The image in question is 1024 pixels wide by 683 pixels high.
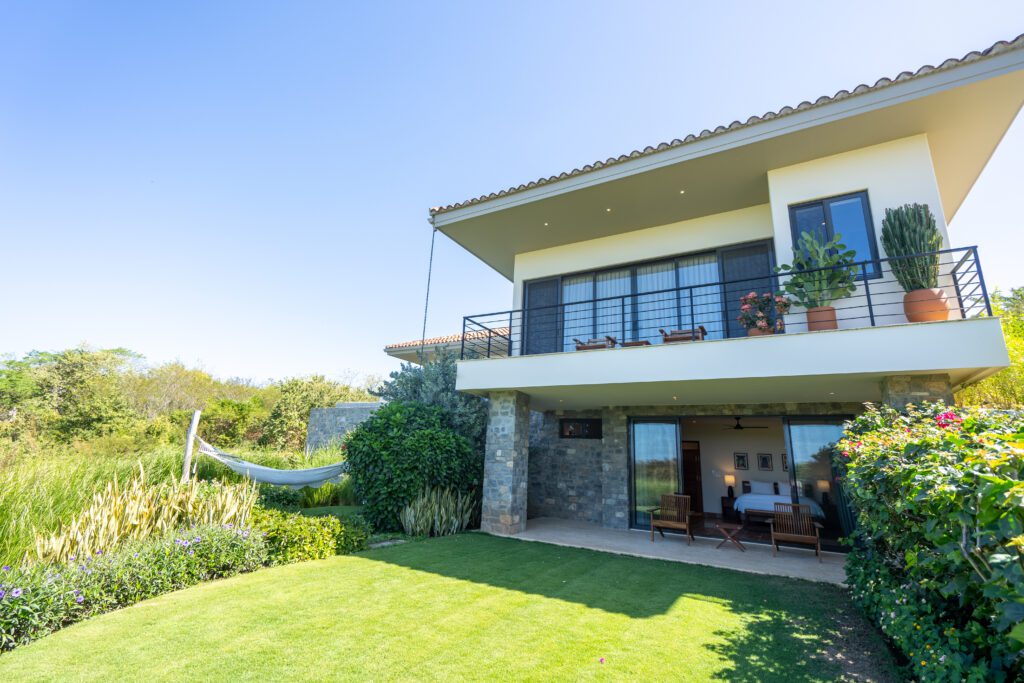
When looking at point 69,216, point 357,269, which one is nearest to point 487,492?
point 357,269

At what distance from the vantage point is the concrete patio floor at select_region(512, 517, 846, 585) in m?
7.12

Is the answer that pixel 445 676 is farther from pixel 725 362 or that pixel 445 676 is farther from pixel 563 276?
pixel 563 276

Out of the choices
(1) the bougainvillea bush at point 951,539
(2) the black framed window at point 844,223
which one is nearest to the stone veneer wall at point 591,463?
(2) the black framed window at point 844,223

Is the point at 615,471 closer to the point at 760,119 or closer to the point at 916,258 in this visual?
the point at 916,258

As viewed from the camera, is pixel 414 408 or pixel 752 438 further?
pixel 752 438

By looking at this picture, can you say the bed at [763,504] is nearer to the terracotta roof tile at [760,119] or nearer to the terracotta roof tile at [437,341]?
the terracotta roof tile at [760,119]

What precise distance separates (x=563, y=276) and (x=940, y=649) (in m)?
9.62

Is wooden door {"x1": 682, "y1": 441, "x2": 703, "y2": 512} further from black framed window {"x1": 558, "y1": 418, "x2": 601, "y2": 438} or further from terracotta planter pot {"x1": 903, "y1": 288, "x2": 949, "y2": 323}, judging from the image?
terracotta planter pot {"x1": 903, "y1": 288, "x2": 949, "y2": 323}

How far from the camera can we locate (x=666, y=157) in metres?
8.18

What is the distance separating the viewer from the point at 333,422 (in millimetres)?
17578

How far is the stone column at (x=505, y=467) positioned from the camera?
9273 mm

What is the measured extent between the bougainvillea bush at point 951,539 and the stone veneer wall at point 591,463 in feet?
20.0

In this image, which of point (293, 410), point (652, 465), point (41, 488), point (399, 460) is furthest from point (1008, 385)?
point (293, 410)

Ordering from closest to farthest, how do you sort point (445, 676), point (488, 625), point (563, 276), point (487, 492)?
point (445, 676) → point (488, 625) → point (487, 492) → point (563, 276)
